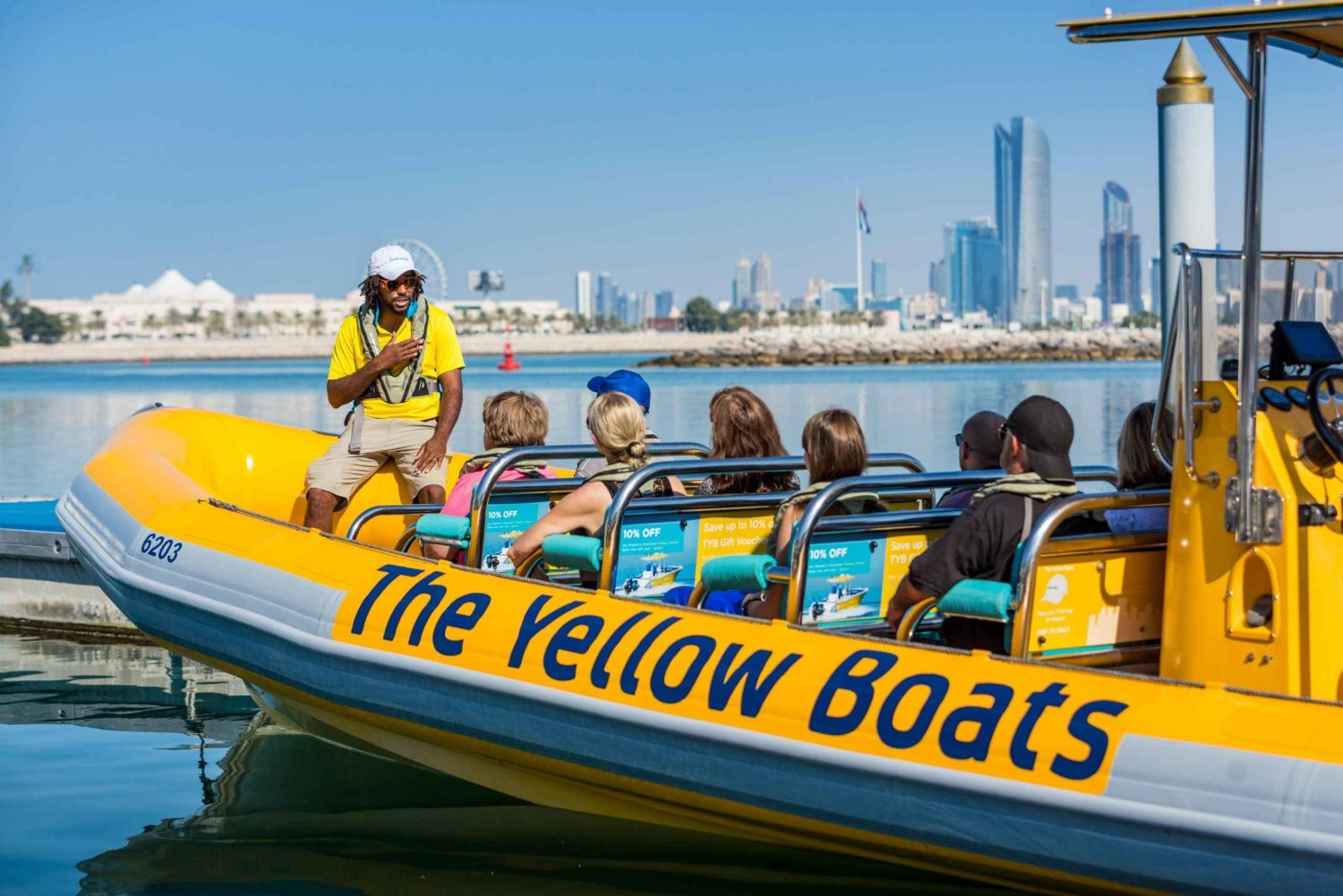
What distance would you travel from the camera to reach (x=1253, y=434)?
12.6ft

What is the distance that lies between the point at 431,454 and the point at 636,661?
109 inches

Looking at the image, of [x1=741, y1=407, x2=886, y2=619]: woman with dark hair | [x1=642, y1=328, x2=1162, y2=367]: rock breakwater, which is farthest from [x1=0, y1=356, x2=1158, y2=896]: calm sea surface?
[x1=642, y1=328, x2=1162, y2=367]: rock breakwater

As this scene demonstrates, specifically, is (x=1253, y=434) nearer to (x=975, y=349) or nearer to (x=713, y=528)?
(x=713, y=528)

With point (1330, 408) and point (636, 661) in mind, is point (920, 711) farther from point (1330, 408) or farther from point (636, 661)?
point (1330, 408)

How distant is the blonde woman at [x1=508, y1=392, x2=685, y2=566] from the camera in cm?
547

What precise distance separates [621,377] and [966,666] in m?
2.28

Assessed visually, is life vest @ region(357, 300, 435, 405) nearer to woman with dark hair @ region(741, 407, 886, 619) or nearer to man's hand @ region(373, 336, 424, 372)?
man's hand @ region(373, 336, 424, 372)

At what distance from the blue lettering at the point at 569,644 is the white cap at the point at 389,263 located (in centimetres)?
250

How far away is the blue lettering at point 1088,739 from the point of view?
3793 millimetres

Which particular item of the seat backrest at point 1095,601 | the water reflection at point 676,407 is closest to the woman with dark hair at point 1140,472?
the seat backrest at point 1095,601

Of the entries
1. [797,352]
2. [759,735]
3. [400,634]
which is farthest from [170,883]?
[797,352]

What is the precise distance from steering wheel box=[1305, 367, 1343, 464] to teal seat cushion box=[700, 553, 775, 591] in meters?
1.58

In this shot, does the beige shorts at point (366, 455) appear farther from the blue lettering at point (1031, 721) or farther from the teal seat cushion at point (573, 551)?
the blue lettering at point (1031, 721)

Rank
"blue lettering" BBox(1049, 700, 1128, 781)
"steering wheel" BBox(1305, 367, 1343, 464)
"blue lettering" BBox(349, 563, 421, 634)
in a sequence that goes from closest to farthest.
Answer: "blue lettering" BBox(1049, 700, 1128, 781), "steering wheel" BBox(1305, 367, 1343, 464), "blue lettering" BBox(349, 563, 421, 634)
